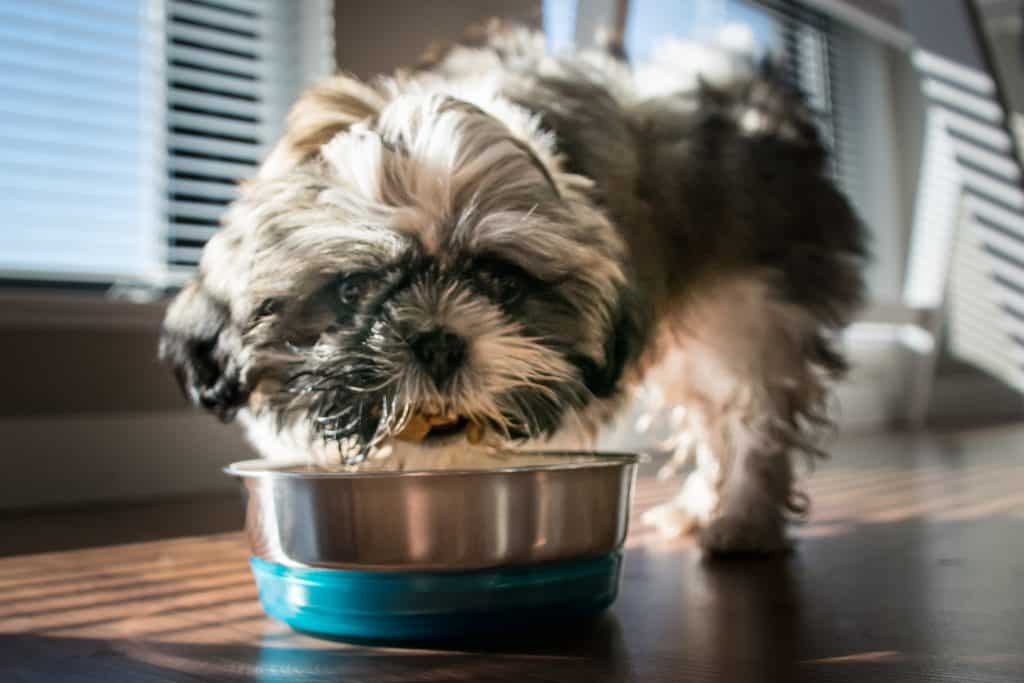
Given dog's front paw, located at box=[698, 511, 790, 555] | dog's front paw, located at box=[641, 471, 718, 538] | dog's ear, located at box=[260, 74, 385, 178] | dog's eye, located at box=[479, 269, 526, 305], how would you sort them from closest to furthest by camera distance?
dog's eye, located at box=[479, 269, 526, 305], dog's ear, located at box=[260, 74, 385, 178], dog's front paw, located at box=[698, 511, 790, 555], dog's front paw, located at box=[641, 471, 718, 538]

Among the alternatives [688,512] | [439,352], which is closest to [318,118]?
[439,352]

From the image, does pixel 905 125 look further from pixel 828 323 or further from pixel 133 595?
pixel 133 595

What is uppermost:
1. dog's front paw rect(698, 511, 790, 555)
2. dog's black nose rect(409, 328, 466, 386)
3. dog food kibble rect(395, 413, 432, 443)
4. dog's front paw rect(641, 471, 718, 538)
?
dog's black nose rect(409, 328, 466, 386)

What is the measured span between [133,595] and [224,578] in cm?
18

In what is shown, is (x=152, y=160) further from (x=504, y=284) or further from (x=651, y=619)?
(x=651, y=619)

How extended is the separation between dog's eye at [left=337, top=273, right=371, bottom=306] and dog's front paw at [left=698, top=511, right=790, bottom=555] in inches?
41.9

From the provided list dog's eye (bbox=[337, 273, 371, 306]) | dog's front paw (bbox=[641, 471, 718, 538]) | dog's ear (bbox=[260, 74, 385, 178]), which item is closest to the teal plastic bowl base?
dog's eye (bbox=[337, 273, 371, 306])

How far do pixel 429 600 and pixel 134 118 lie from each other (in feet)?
8.97

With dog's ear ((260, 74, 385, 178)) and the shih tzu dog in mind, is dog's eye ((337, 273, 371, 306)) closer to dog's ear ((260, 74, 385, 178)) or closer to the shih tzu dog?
the shih tzu dog

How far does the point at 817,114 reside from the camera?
107 inches

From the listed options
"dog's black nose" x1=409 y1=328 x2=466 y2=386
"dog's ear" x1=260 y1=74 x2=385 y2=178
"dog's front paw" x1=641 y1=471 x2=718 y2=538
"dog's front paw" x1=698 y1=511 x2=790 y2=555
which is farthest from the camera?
"dog's front paw" x1=641 y1=471 x2=718 y2=538

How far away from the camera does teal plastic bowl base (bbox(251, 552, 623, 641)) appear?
4.50ft

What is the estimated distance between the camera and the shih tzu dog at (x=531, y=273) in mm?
1465

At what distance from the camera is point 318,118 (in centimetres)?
183
